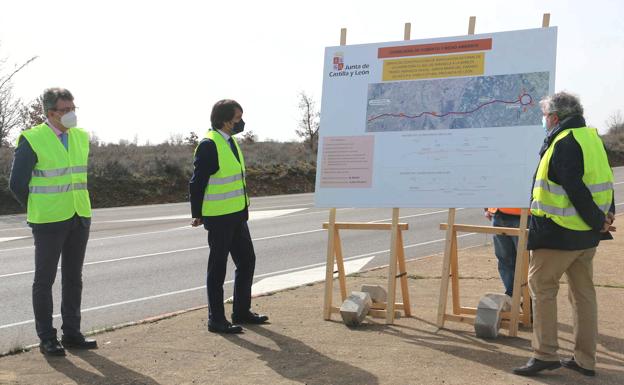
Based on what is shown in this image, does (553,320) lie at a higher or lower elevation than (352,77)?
lower

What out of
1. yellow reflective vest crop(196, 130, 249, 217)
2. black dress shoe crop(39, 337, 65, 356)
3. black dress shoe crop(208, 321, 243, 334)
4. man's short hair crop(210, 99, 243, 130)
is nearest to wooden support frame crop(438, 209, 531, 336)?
black dress shoe crop(208, 321, 243, 334)

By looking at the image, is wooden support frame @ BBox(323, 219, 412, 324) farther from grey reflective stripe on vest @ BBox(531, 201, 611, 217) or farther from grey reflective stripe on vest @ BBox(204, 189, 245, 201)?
grey reflective stripe on vest @ BBox(531, 201, 611, 217)

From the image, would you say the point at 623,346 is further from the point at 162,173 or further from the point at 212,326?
the point at 162,173

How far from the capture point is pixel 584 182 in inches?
223

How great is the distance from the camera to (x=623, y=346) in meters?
6.58

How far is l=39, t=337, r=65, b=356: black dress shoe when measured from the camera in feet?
21.0

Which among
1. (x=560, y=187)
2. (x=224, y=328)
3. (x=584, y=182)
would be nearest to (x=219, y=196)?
(x=224, y=328)

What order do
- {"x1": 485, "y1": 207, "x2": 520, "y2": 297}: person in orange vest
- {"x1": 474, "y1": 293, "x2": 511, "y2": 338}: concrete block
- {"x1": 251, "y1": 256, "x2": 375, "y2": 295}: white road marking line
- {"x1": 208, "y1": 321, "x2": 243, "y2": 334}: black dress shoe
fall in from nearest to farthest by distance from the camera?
{"x1": 474, "y1": 293, "x2": 511, "y2": 338}: concrete block, {"x1": 208, "y1": 321, "x2": 243, "y2": 334}: black dress shoe, {"x1": 485, "y1": 207, "x2": 520, "y2": 297}: person in orange vest, {"x1": 251, "y1": 256, "x2": 375, "y2": 295}: white road marking line

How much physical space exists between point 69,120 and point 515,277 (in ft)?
13.1

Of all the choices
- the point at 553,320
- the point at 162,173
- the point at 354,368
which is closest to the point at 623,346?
the point at 553,320

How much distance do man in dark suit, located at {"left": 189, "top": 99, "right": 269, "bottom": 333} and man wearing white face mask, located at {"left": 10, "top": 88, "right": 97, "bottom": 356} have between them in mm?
1044

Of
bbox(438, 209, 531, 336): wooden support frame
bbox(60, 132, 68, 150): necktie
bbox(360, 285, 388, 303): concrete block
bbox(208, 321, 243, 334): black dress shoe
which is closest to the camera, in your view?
bbox(60, 132, 68, 150): necktie

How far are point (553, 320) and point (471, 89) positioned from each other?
8.10 feet

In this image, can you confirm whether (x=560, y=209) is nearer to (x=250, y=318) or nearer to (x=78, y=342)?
(x=250, y=318)
